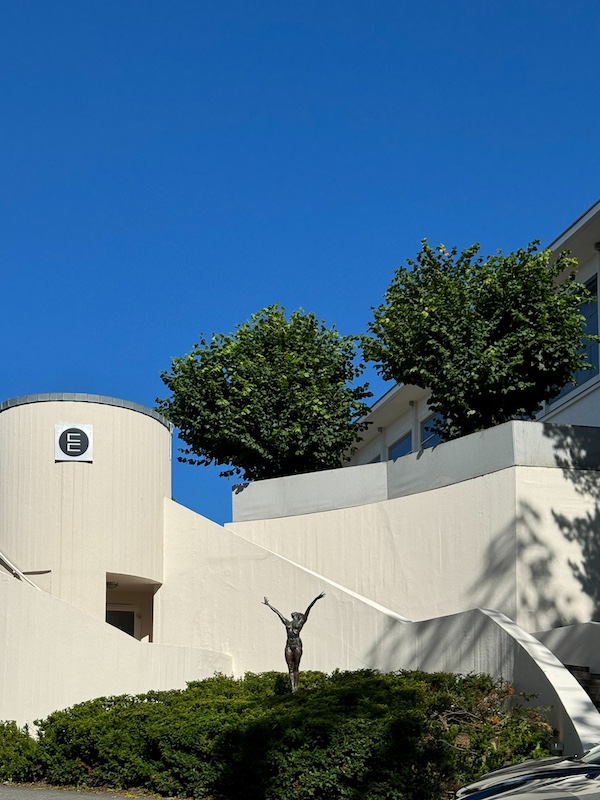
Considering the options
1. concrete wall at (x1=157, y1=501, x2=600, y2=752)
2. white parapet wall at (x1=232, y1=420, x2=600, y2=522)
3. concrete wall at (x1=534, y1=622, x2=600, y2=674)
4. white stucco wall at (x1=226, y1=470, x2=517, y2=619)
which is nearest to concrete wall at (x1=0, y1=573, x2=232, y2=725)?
concrete wall at (x1=157, y1=501, x2=600, y2=752)

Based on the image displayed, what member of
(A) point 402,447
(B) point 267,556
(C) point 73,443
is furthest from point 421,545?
(A) point 402,447

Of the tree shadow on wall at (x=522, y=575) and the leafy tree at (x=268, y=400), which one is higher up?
the leafy tree at (x=268, y=400)

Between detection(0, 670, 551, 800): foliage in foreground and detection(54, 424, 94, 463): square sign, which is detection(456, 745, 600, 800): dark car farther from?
detection(54, 424, 94, 463): square sign

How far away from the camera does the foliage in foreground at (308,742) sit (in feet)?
34.8

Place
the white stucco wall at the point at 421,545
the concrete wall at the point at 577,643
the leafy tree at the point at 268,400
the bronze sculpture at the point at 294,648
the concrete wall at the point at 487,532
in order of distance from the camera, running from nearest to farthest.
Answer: the concrete wall at the point at 577,643, the bronze sculpture at the point at 294,648, the concrete wall at the point at 487,532, the white stucco wall at the point at 421,545, the leafy tree at the point at 268,400

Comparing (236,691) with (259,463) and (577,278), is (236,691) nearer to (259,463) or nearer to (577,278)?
(259,463)

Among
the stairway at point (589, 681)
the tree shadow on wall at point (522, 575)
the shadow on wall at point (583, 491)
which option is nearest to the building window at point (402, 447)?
the shadow on wall at point (583, 491)

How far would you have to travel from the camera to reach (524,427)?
1755 centimetres

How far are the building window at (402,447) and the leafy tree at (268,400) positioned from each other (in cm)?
872

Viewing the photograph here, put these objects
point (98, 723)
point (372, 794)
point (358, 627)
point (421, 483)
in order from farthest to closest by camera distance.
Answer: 1. point (421, 483)
2. point (358, 627)
3. point (98, 723)
4. point (372, 794)

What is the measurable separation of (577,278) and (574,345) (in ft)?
→ 16.3

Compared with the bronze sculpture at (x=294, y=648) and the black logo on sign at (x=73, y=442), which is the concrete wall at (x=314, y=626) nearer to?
the bronze sculpture at (x=294, y=648)

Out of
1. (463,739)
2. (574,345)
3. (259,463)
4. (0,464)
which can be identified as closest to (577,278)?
(574,345)

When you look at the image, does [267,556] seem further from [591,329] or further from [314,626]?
[591,329]
